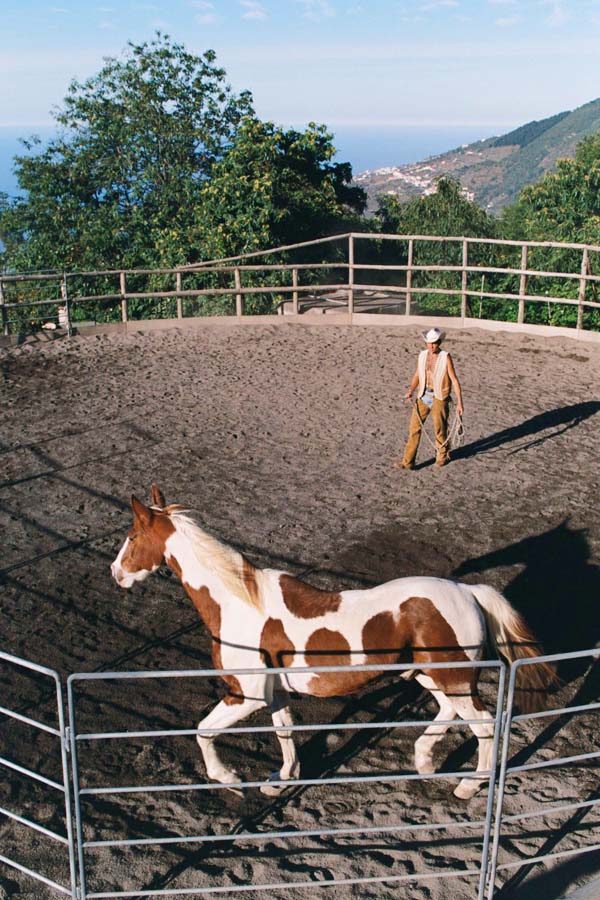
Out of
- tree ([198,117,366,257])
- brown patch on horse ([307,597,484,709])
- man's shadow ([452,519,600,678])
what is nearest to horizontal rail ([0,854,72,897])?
brown patch on horse ([307,597,484,709])

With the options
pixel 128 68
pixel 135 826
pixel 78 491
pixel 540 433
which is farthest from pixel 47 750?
pixel 128 68

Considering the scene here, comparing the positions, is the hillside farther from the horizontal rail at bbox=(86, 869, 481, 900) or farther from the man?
the horizontal rail at bbox=(86, 869, 481, 900)

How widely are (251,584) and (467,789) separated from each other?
4.80 feet

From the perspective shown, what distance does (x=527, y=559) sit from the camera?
7035 mm

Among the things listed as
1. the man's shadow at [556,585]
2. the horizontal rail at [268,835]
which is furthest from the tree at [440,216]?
the horizontal rail at [268,835]

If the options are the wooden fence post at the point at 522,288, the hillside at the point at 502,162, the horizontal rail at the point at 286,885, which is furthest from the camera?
the hillside at the point at 502,162

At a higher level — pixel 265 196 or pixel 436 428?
pixel 265 196

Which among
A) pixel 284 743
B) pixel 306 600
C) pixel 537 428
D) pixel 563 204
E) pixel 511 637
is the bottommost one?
pixel 284 743

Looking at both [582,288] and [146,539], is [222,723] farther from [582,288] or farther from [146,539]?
[582,288]

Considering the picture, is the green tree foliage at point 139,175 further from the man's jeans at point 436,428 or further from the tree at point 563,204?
the man's jeans at point 436,428

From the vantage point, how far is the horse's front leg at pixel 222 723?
14.0ft

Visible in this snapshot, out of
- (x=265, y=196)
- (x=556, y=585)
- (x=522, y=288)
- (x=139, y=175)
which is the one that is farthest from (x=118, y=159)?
(x=556, y=585)

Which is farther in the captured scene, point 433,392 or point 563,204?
point 563,204

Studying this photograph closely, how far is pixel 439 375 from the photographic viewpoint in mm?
8727
